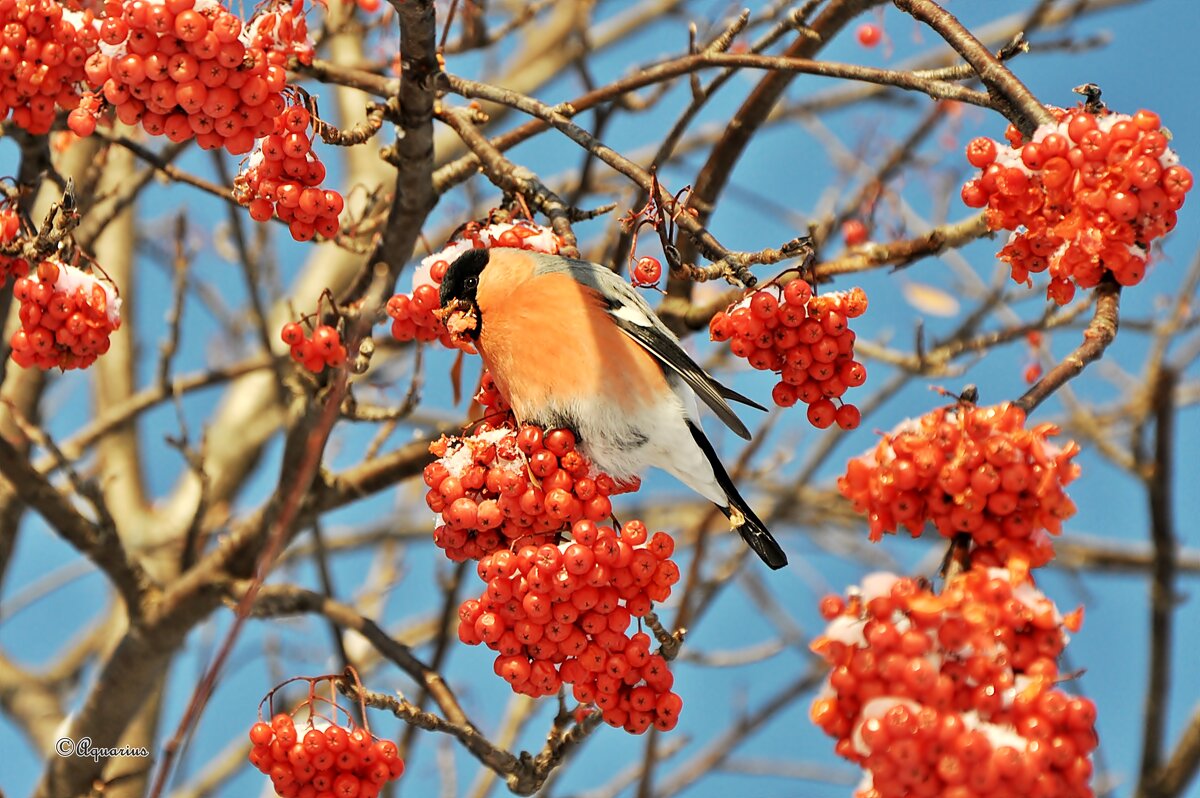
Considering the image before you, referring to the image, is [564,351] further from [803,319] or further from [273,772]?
[273,772]

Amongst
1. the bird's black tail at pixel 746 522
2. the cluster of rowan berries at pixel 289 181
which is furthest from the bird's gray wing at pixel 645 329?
the cluster of rowan berries at pixel 289 181

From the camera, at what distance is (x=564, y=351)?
2.72 meters

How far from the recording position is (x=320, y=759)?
89.7 inches

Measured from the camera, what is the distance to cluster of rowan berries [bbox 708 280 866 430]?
2.16 m

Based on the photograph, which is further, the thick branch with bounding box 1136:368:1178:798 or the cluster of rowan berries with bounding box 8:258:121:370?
the thick branch with bounding box 1136:368:1178:798

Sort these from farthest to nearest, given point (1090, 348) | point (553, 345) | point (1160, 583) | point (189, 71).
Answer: point (1160, 583), point (553, 345), point (189, 71), point (1090, 348)

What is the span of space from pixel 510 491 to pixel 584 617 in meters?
0.25

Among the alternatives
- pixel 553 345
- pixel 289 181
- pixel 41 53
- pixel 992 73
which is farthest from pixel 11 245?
pixel 992 73

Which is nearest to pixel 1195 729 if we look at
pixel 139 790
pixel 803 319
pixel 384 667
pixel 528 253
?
pixel 803 319

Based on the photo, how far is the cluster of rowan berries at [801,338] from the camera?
2.16 metres

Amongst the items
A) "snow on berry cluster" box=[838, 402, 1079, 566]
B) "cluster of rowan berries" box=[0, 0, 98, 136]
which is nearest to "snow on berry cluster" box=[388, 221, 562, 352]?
"cluster of rowan berries" box=[0, 0, 98, 136]

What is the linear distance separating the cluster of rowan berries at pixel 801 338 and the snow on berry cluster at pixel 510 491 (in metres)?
0.35

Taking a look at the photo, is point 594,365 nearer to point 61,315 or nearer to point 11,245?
point 61,315

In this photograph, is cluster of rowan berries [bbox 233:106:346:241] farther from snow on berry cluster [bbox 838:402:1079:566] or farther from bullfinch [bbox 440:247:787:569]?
snow on berry cluster [bbox 838:402:1079:566]
